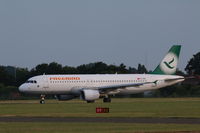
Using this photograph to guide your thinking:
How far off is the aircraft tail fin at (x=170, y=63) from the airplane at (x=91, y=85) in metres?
1.57

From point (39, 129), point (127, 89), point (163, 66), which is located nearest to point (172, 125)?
point (39, 129)

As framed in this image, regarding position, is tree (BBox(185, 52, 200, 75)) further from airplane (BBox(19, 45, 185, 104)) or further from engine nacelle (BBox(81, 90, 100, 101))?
engine nacelle (BBox(81, 90, 100, 101))

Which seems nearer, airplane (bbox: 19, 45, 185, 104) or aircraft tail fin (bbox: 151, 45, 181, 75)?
airplane (bbox: 19, 45, 185, 104)

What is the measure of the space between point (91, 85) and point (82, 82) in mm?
1140

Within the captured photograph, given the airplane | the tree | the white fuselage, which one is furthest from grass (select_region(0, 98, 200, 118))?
the tree

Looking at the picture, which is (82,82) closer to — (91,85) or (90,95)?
(91,85)

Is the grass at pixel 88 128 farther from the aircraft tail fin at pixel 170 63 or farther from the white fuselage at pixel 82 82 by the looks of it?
the aircraft tail fin at pixel 170 63

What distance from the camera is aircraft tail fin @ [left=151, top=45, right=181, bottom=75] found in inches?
3561

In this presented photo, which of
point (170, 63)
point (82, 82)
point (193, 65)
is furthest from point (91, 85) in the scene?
point (193, 65)

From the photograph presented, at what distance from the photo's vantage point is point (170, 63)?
90.9 metres

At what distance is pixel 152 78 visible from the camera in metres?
86.4

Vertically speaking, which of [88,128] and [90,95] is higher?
[90,95]

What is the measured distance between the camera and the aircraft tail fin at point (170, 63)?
90.4 m

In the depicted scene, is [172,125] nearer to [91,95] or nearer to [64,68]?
[91,95]
